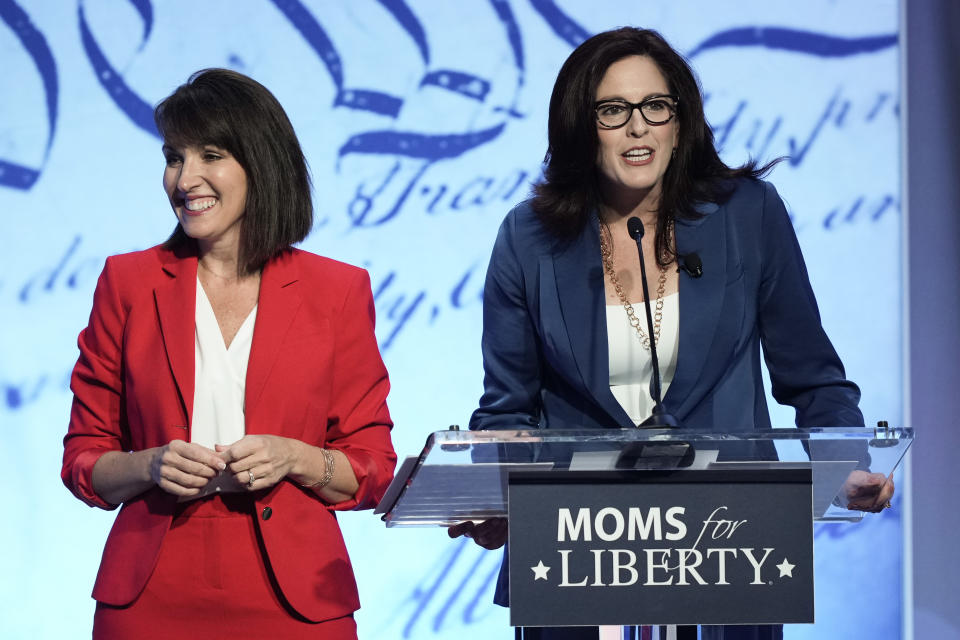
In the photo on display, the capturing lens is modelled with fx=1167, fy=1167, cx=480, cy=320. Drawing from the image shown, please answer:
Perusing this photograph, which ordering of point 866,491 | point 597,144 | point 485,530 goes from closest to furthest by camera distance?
point 866,491, point 485,530, point 597,144

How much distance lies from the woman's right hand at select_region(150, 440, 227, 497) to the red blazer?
11 cm

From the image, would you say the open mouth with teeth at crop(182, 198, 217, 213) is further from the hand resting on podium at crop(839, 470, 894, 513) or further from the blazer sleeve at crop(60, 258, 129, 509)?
the hand resting on podium at crop(839, 470, 894, 513)

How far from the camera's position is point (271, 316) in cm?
203

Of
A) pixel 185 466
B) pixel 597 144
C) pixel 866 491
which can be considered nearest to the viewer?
pixel 866 491

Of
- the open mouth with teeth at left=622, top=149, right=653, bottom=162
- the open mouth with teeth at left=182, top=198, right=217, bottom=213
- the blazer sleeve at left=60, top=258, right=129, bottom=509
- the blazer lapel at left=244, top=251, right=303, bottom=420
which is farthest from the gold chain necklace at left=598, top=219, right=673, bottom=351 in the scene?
the blazer sleeve at left=60, top=258, right=129, bottom=509

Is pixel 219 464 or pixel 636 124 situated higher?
pixel 636 124

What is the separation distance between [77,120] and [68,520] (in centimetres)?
126

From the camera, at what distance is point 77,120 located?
369 cm

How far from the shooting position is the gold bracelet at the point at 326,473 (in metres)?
1.96

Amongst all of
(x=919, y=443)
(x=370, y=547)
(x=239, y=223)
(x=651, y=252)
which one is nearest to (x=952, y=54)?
(x=919, y=443)

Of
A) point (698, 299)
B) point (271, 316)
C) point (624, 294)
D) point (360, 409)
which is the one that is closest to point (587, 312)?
point (624, 294)

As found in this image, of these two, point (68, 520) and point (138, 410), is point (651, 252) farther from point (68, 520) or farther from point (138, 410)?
point (68, 520)

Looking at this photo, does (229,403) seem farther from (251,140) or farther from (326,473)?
(251,140)

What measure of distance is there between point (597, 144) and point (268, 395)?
77 centimetres
